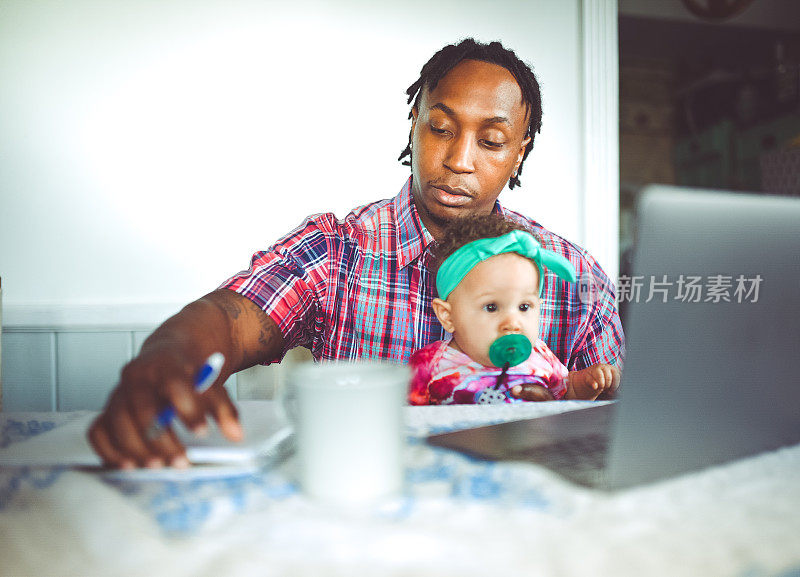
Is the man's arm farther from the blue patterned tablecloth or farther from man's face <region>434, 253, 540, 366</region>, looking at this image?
man's face <region>434, 253, 540, 366</region>

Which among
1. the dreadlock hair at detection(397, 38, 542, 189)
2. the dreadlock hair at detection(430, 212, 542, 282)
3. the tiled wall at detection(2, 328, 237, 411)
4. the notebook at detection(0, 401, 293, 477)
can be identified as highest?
the dreadlock hair at detection(397, 38, 542, 189)

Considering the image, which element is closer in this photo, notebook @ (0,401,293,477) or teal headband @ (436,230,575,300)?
notebook @ (0,401,293,477)

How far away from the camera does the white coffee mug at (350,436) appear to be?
0.41 metres

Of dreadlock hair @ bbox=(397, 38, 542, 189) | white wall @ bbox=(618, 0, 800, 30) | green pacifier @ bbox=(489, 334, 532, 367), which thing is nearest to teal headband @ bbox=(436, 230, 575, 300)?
green pacifier @ bbox=(489, 334, 532, 367)

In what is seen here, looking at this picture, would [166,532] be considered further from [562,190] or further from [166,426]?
[562,190]

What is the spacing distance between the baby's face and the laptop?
0.58 metres

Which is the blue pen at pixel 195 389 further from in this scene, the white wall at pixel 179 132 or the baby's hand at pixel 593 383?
the white wall at pixel 179 132

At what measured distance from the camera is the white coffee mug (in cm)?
41

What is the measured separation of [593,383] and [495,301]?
26 cm

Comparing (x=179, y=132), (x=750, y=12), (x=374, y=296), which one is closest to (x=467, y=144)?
(x=374, y=296)

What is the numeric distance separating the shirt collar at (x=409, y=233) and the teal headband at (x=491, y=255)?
0.47 feet

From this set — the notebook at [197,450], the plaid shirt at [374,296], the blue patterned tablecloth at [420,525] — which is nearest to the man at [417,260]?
the plaid shirt at [374,296]

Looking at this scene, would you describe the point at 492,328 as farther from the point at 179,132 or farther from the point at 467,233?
the point at 179,132

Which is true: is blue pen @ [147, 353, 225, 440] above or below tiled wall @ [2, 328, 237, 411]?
above
